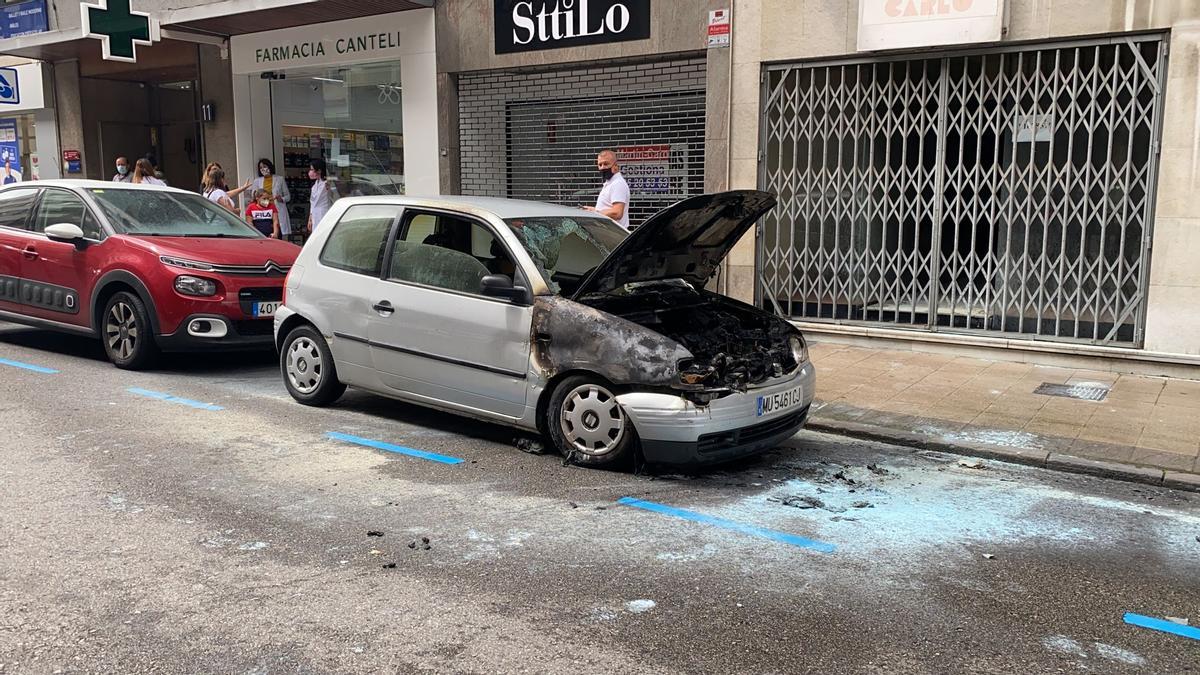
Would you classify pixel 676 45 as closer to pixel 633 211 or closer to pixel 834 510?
pixel 633 211

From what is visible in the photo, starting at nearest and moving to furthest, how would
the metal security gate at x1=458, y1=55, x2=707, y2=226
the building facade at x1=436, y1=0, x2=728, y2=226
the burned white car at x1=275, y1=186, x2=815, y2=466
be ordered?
the burned white car at x1=275, y1=186, x2=815, y2=466, the building facade at x1=436, y1=0, x2=728, y2=226, the metal security gate at x1=458, y1=55, x2=707, y2=226

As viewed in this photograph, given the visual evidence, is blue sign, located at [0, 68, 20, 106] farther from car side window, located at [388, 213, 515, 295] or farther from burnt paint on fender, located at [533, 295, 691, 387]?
burnt paint on fender, located at [533, 295, 691, 387]

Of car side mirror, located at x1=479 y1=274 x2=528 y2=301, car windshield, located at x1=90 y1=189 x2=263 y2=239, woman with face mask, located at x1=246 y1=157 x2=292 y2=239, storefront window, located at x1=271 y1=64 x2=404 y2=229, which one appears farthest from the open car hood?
woman with face mask, located at x1=246 y1=157 x2=292 y2=239

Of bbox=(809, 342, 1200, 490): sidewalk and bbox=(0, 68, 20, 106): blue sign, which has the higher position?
bbox=(0, 68, 20, 106): blue sign

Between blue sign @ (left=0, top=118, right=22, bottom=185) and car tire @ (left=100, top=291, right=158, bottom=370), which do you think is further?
blue sign @ (left=0, top=118, right=22, bottom=185)

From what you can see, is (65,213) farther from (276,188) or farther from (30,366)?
(276,188)

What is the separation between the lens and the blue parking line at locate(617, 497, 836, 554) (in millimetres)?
4508

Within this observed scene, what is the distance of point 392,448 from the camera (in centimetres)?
611

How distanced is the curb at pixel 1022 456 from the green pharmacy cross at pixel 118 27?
12812 millimetres

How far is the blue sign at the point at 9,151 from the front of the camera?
813 inches

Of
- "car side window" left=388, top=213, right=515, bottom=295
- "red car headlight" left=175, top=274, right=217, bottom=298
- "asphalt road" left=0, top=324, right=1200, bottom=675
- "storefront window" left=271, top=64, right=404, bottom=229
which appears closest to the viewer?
"asphalt road" left=0, top=324, right=1200, bottom=675

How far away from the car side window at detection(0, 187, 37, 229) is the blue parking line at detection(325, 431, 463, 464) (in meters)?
5.15

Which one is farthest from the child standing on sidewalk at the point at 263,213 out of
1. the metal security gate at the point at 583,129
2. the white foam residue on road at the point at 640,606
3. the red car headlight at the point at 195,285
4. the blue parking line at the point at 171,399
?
the white foam residue on road at the point at 640,606

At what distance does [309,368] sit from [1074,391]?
6.11 m
